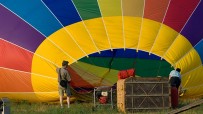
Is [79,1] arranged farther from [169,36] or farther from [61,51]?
[169,36]

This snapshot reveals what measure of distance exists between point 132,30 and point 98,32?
684 mm

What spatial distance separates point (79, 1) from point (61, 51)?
1097mm

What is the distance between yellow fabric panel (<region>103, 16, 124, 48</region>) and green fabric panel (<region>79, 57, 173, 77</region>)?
1.38 metres

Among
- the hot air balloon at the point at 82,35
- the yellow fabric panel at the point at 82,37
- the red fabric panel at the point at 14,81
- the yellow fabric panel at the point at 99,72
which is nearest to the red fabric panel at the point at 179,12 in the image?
the hot air balloon at the point at 82,35

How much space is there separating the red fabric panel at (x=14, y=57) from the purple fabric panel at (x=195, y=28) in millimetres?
3235

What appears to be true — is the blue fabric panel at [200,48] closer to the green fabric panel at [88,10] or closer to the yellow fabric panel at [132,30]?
the yellow fabric panel at [132,30]

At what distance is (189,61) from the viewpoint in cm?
1191

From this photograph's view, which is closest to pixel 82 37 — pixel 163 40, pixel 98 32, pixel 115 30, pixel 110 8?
pixel 98 32

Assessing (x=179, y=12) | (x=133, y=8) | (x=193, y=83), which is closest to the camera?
(x=133, y=8)

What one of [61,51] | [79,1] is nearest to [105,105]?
[61,51]

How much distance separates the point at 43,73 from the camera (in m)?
11.8

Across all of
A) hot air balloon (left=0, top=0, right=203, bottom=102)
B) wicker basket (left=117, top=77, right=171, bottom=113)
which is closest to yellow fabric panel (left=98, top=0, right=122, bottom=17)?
hot air balloon (left=0, top=0, right=203, bottom=102)

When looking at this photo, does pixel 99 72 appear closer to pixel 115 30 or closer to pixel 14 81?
pixel 115 30

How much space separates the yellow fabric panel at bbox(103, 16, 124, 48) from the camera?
11.7m
